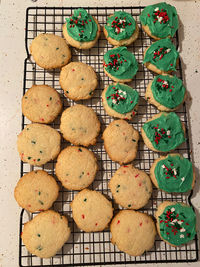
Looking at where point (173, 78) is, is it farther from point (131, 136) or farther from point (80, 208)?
point (80, 208)

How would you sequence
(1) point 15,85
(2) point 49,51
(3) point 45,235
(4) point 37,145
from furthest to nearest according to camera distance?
(1) point 15,85 → (2) point 49,51 → (4) point 37,145 → (3) point 45,235

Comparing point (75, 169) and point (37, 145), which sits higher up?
point (37, 145)

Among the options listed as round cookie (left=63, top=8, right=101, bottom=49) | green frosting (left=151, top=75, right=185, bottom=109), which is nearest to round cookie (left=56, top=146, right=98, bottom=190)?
green frosting (left=151, top=75, right=185, bottom=109)

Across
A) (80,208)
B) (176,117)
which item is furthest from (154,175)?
(80,208)

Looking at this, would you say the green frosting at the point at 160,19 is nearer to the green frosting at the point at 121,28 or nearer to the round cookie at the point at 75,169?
the green frosting at the point at 121,28

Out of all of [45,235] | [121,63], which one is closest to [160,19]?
[121,63]

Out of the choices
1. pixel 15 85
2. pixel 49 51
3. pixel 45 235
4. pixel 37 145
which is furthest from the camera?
pixel 15 85

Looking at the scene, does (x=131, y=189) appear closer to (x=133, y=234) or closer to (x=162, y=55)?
(x=133, y=234)
